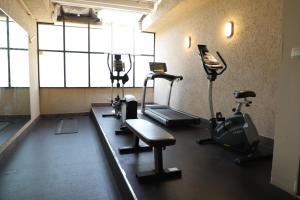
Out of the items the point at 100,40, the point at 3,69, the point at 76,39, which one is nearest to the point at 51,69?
the point at 76,39

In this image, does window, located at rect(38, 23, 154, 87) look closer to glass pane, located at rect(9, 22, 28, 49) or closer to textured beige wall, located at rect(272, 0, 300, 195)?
glass pane, located at rect(9, 22, 28, 49)

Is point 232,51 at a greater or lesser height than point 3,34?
lesser

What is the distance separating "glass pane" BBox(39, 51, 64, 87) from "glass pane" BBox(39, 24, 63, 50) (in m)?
0.22

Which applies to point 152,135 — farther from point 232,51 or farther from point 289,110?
point 232,51

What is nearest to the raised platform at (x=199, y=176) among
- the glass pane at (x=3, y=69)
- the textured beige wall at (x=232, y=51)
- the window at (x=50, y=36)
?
the textured beige wall at (x=232, y=51)

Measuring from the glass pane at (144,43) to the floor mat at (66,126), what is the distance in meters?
3.41

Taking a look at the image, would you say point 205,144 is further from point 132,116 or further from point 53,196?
point 53,196

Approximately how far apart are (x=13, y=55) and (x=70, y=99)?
3010 millimetres

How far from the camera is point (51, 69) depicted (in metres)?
7.16

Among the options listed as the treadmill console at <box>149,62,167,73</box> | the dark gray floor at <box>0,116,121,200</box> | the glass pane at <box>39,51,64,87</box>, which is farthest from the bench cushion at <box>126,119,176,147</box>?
the glass pane at <box>39,51,64,87</box>

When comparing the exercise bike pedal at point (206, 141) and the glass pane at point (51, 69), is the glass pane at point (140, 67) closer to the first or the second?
the glass pane at point (51, 69)

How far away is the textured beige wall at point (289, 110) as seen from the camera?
1.95m

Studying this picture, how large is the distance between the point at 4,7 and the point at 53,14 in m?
2.79

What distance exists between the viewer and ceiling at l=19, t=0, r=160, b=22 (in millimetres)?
5254
